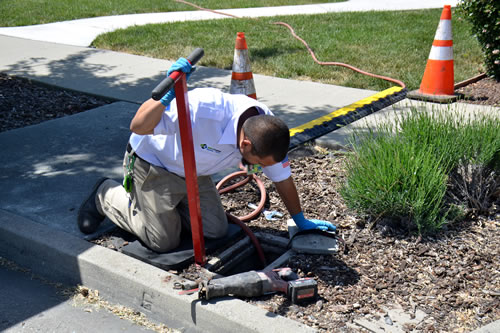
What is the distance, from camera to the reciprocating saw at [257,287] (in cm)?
284

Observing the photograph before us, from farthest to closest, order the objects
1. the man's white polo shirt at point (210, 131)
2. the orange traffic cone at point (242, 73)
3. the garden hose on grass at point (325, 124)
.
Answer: the orange traffic cone at point (242, 73)
the garden hose on grass at point (325, 124)
the man's white polo shirt at point (210, 131)

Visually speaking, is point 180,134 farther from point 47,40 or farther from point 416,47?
point 47,40

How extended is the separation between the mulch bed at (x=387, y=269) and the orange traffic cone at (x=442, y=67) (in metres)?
2.31

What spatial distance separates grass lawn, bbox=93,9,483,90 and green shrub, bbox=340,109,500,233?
9.02ft

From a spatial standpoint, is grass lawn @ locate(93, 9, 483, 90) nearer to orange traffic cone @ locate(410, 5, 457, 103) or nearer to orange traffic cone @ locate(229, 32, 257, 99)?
orange traffic cone @ locate(410, 5, 457, 103)

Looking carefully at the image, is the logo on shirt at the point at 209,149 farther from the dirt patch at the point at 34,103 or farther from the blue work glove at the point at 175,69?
the dirt patch at the point at 34,103

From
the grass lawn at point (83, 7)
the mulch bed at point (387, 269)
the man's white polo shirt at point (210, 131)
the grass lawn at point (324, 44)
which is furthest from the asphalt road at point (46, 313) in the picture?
the grass lawn at point (83, 7)

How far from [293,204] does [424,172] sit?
2.55 feet

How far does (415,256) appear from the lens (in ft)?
10.7

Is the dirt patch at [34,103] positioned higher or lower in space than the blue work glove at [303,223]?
higher

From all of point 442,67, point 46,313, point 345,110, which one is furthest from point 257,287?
point 442,67

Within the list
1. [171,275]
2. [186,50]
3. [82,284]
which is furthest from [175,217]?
[186,50]

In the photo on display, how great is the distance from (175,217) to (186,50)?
5120mm

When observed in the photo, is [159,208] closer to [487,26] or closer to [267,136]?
[267,136]
